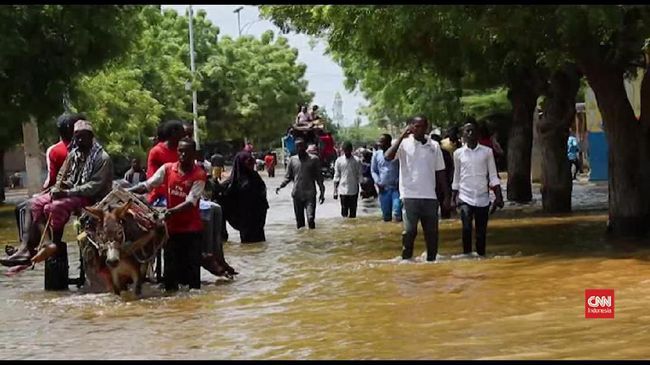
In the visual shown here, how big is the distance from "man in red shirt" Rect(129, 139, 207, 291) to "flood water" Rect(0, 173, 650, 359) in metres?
0.28

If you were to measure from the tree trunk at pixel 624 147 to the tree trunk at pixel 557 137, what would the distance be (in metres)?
3.92

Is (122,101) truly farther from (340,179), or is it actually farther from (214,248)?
(214,248)

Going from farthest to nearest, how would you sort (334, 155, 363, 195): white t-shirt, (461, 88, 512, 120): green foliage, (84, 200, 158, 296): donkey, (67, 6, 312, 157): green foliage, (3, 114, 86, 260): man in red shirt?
1. (67, 6, 312, 157): green foliage
2. (461, 88, 512, 120): green foliage
3. (334, 155, 363, 195): white t-shirt
4. (3, 114, 86, 260): man in red shirt
5. (84, 200, 158, 296): donkey

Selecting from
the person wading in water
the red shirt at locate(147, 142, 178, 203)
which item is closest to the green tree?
the person wading in water

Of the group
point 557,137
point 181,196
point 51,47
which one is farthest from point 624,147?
point 51,47

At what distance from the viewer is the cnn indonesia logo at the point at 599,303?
30.5ft

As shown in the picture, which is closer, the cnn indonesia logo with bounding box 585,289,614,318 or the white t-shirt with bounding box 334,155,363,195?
the cnn indonesia logo with bounding box 585,289,614,318

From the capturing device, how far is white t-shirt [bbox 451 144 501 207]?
13836 mm

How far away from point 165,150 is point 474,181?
390 cm

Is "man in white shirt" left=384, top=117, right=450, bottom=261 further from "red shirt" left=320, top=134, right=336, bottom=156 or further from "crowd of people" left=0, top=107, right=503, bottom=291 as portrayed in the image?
"red shirt" left=320, top=134, right=336, bottom=156

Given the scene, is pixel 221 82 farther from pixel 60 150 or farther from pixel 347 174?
pixel 60 150

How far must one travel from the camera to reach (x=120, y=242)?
11336 mm

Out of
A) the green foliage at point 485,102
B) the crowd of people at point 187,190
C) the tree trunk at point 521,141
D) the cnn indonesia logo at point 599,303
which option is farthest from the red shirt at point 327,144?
the cnn indonesia logo at point 599,303

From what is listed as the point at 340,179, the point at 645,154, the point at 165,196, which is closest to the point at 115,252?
the point at 165,196
